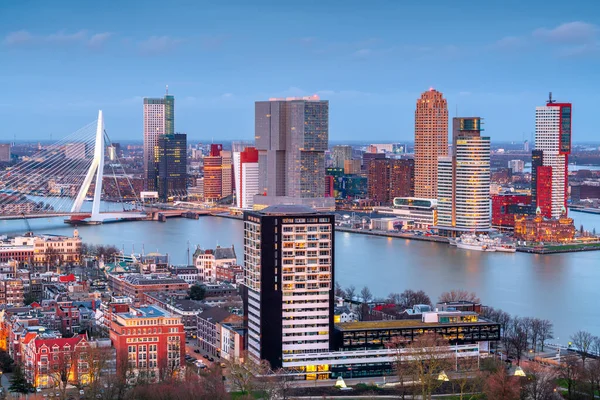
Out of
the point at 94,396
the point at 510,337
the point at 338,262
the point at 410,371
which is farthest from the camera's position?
the point at 338,262

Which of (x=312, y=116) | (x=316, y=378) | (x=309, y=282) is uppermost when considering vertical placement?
(x=312, y=116)

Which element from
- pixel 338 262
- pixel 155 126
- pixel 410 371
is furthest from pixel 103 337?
pixel 155 126

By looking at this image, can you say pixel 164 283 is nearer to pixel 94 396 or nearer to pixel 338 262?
pixel 338 262

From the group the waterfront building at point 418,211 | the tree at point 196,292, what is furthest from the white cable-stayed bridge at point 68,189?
the tree at point 196,292

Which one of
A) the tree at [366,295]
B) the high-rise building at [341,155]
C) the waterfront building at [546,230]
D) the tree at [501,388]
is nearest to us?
the tree at [501,388]

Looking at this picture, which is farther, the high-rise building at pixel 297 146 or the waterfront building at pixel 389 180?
the waterfront building at pixel 389 180


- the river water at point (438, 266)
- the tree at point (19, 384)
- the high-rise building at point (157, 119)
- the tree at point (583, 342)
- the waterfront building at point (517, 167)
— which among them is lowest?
the tree at point (19, 384)

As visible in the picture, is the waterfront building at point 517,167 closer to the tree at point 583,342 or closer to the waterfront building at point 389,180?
the waterfront building at point 389,180

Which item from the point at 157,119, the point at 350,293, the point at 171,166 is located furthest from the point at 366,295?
the point at 157,119
